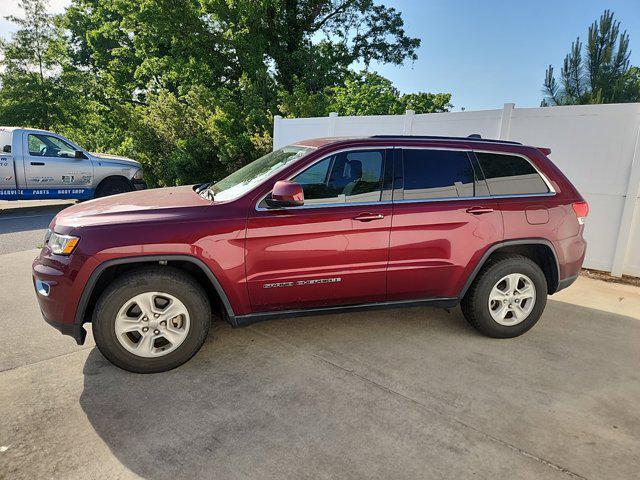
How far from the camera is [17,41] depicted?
53.2ft

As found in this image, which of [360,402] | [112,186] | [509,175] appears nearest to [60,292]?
[360,402]

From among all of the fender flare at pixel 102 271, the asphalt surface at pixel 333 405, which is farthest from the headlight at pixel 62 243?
the asphalt surface at pixel 333 405

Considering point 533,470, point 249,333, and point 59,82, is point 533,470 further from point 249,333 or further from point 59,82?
point 59,82

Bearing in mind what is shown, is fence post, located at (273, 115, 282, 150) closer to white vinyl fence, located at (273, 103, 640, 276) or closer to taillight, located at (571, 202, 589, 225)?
white vinyl fence, located at (273, 103, 640, 276)

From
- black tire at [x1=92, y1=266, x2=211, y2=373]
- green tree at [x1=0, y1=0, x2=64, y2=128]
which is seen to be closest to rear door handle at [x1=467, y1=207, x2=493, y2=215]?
black tire at [x1=92, y1=266, x2=211, y2=373]

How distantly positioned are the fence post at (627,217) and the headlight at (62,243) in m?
6.18

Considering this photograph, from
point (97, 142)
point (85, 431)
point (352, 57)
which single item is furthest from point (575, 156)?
point (97, 142)

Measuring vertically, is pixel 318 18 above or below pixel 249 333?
above

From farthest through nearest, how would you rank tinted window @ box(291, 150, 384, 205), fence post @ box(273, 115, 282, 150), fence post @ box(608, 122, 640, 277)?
fence post @ box(273, 115, 282, 150), fence post @ box(608, 122, 640, 277), tinted window @ box(291, 150, 384, 205)

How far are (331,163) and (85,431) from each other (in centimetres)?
253

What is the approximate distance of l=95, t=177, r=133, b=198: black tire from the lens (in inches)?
406

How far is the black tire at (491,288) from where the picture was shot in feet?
12.9

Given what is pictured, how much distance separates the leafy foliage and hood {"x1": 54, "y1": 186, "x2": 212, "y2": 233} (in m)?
7.63

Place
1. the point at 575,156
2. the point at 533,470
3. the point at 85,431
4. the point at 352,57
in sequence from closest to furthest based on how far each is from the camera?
the point at 533,470 < the point at 85,431 < the point at 575,156 < the point at 352,57
